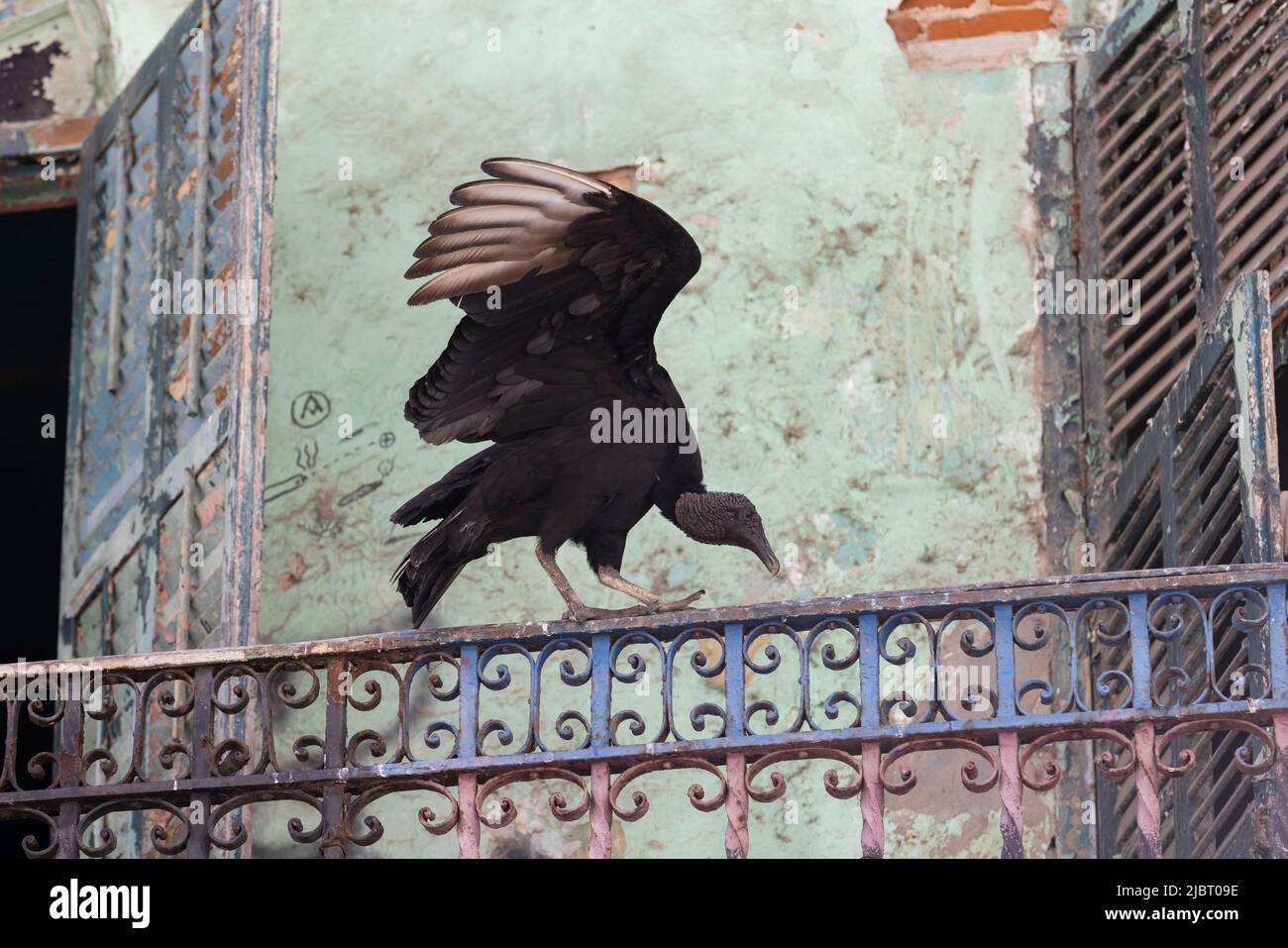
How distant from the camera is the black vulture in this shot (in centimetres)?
547

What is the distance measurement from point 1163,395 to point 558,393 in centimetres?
214

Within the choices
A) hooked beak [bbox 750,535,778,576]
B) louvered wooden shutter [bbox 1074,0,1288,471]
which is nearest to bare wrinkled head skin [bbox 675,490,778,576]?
hooked beak [bbox 750,535,778,576]

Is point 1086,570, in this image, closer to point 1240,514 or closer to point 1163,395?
point 1163,395

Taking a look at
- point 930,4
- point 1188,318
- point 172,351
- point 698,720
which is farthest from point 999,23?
point 698,720

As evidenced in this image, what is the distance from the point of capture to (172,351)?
6.69 m

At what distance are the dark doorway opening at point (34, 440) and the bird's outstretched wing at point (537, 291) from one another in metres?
3.08

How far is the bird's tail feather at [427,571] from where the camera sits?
5699 millimetres

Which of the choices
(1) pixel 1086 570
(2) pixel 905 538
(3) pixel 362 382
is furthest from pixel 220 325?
(1) pixel 1086 570

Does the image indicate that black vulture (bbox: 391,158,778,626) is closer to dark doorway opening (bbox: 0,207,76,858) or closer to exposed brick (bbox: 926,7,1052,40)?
exposed brick (bbox: 926,7,1052,40)

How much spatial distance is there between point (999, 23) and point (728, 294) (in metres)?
1.20

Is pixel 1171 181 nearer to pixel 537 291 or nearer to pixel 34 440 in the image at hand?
pixel 537 291

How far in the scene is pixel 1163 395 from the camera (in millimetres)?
7059

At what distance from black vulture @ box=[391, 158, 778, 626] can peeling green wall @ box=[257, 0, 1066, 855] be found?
134 centimetres

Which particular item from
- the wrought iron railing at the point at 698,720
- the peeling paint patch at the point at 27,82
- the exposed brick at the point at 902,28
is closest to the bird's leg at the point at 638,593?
the wrought iron railing at the point at 698,720
